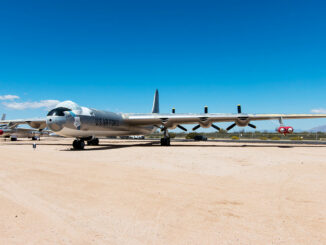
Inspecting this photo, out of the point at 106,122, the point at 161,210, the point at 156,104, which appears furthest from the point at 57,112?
the point at 156,104

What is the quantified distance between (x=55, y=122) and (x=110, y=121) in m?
8.84

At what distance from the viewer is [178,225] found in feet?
14.2

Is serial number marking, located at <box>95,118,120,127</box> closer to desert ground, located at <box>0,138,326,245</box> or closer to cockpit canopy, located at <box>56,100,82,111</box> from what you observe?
Result: cockpit canopy, located at <box>56,100,82,111</box>

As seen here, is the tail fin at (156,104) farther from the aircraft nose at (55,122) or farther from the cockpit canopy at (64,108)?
the aircraft nose at (55,122)

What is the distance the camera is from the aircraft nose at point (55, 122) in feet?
65.0

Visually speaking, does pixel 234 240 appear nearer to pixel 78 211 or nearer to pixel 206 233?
pixel 206 233

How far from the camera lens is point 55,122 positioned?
1983 centimetres

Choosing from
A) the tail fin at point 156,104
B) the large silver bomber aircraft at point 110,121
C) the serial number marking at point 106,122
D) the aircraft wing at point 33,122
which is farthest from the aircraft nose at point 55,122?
the tail fin at point 156,104

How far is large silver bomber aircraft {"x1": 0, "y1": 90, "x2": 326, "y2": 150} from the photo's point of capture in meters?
20.7

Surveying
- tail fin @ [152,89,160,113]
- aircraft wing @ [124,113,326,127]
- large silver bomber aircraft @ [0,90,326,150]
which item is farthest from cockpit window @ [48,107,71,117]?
tail fin @ [152,89,160,113]

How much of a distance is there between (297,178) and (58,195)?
8413 millimetres

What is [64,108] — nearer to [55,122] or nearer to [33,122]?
[55,122]

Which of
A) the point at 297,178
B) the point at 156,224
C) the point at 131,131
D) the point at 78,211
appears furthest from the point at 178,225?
the point at 131,131

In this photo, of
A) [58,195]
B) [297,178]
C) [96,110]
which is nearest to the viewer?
[58,195]
